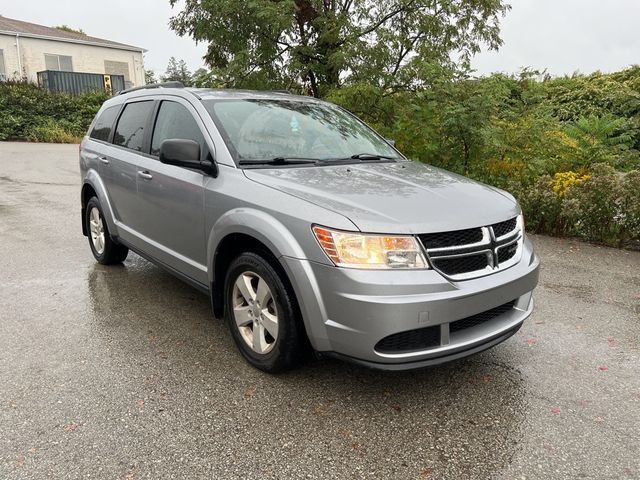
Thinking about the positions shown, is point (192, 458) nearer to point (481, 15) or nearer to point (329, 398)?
point (329, 398)

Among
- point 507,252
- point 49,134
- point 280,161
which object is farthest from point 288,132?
point 49,134

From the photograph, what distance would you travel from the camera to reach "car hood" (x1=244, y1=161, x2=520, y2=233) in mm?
2787

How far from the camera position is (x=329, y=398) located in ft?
10.1

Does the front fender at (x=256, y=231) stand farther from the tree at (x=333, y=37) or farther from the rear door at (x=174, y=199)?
the tree at (x=333, y=37)

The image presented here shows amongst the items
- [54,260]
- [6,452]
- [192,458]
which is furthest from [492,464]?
[54,260]

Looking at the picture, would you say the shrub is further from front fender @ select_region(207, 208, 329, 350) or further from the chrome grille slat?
the chrome grille slat

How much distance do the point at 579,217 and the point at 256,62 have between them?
5957 millimetres

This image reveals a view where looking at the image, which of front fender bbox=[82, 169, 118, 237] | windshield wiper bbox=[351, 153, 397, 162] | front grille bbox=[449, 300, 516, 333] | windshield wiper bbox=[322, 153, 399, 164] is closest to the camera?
front grille bbox=[449, 300, 516, 333]

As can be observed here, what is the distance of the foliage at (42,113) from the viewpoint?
2248 cm

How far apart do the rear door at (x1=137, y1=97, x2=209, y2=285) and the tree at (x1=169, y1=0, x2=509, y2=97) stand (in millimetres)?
4931

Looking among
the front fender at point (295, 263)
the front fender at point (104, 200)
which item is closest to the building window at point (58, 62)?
the front fender at point (104, 200)

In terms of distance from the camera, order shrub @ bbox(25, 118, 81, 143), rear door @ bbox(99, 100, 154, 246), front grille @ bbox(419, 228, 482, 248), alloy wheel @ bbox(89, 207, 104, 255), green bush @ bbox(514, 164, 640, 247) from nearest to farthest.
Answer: front grille @ bbox(419, 228, 482, 248), rear door @ bbox(99, 100, 154, 246), alloy wheel @ bbox(89, 207, 104, 255), green bush @ bbox(514, 164, 640, 247), shrub @ bbox(25, 118, 81, 143)

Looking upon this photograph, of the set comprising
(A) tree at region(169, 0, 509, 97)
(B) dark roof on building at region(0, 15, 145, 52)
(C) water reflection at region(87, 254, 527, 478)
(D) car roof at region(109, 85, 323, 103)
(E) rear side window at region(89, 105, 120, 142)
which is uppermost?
(B) dark roof on building at region(0, 15, 145, 52)

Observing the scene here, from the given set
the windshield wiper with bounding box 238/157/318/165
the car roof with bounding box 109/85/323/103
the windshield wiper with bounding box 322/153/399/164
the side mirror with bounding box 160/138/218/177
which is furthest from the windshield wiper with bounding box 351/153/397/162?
the side mirror with bounding box 160/138/218/177
